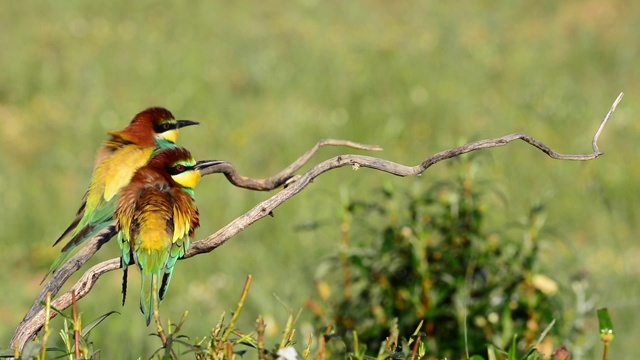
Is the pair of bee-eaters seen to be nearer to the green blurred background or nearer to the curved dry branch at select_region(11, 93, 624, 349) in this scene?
the curved dry branch at select_region(11, 93, 624, 349)

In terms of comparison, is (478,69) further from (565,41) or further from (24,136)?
(24,136)

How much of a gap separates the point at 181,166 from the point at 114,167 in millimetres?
578

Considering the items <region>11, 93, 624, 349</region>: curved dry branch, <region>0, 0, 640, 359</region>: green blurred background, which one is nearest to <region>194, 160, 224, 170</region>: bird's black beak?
<region>11, 93, 624, 349</region>: curved dry branch

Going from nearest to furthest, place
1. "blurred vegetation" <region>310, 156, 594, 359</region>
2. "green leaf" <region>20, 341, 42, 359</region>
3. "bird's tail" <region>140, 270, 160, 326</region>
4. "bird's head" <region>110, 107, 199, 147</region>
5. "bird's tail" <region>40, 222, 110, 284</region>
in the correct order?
"green leaf" <region>20, 341, 42, 359</region>
"bird's tail" <region>140, 270, 160, 326</region>
"bird's tail" <region>40, 222, 110, 284</region>
"bird's head" <region>110, 107, 199, 147</region>
"blurred vegetation" <region>310, 156, 594, 359</region>

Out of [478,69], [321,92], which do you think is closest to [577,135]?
[478,69]

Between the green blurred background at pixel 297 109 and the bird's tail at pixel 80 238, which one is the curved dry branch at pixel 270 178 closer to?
the bird's tail at pixel 80 238

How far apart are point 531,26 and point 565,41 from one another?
2.53ft

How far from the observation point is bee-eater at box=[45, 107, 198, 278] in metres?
2.40

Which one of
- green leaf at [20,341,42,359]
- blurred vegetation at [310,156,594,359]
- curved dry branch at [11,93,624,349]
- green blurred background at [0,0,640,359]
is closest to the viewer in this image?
green leaf at [20,341,42,359]

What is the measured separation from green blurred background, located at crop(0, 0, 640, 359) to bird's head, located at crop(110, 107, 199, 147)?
79.0 inches

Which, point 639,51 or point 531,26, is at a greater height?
point 531,26

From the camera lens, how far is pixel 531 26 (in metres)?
12.1

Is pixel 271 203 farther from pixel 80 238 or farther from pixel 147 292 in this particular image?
pixel 80 238

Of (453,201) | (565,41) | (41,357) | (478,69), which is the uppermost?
(565,41)
